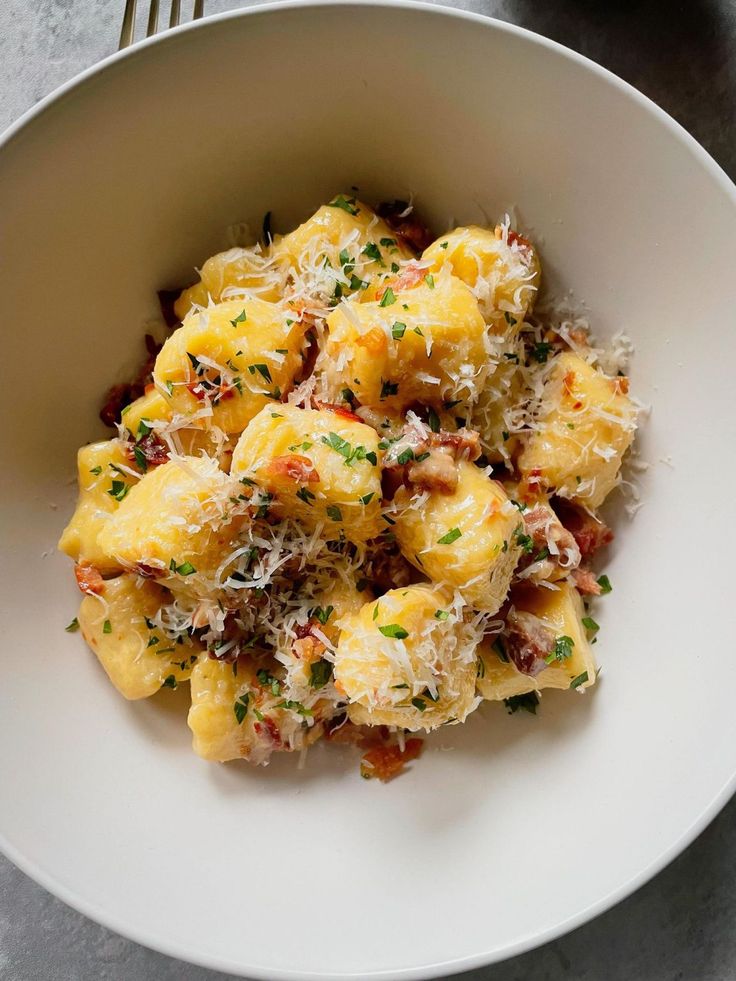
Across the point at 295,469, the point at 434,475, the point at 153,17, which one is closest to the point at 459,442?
the point at 434,475

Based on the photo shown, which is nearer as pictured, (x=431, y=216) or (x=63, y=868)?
(x=63, y=868)

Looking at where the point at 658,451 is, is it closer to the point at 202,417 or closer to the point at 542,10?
the point at 202,417

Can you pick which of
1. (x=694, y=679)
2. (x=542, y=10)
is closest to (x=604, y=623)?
(x=694, y=679)

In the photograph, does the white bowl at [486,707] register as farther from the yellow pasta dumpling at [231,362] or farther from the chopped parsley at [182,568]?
the chopped parsley at [182,568]

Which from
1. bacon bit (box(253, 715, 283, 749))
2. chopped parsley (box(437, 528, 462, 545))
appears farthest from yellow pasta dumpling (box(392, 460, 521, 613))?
bacon bit (box(253, 715, 283, 749))

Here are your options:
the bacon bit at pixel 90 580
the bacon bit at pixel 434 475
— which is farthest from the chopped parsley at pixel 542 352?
the bacon bit at pixel 90 580

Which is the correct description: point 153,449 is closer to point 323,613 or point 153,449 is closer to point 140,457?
point 140,457
